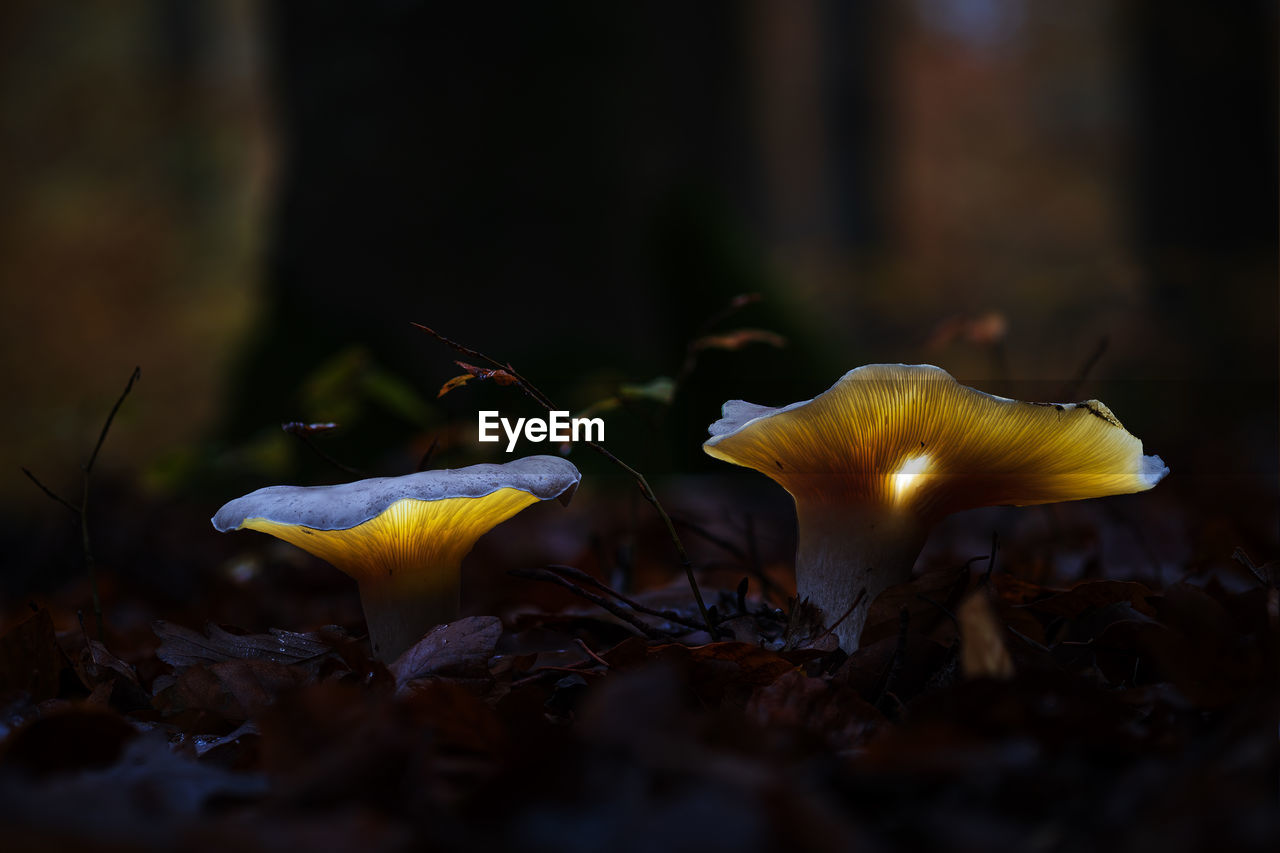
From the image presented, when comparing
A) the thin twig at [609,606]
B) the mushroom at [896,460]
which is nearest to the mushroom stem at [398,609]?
the thin twig at [609,606]

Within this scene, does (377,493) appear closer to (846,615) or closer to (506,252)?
(846,615)

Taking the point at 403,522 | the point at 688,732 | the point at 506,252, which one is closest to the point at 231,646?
the point at 403,522

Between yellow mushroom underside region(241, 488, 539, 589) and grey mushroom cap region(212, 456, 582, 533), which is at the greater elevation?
grey mushroom cap region(212, 456, 582, 533)

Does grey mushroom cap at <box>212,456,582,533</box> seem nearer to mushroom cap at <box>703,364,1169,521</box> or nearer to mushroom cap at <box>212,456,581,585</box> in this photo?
mushroom cap at <box>212,456,581,585</box>

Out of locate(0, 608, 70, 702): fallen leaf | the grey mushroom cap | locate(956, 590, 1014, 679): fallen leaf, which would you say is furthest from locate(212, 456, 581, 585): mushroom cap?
locate(956, 590, 1014, 679): fallen leaf

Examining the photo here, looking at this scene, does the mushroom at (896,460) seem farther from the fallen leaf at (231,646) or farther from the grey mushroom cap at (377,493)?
the fallen leaf at (231,646)

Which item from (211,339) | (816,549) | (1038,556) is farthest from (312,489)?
(211,339)

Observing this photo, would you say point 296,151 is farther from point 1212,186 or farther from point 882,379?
point 1212,186
